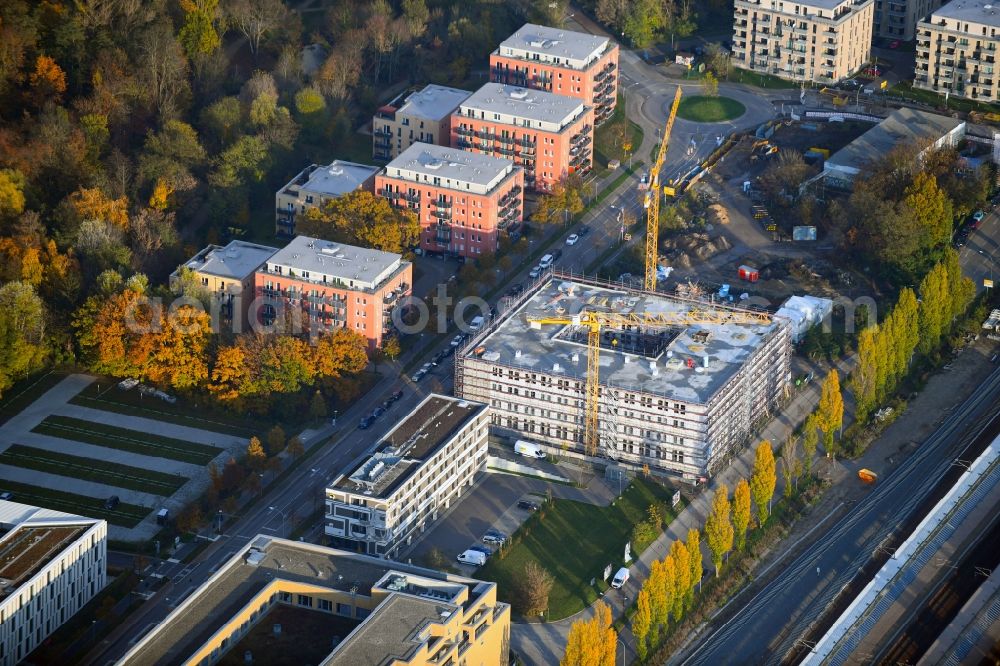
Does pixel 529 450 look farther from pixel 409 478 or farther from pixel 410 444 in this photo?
pixel 409 478

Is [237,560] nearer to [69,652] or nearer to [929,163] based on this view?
[69,652]

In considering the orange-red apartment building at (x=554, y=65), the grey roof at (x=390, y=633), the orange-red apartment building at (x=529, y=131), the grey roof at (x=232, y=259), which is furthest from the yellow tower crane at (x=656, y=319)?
the orange-red apartment building at (x=554, y=65)

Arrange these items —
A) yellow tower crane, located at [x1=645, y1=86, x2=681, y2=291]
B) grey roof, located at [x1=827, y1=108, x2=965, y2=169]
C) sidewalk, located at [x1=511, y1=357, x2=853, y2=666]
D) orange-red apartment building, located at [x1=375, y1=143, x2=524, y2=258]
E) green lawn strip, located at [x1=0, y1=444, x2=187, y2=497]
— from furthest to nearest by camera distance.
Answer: grey roof, located at [x1=827, y1=108, x2=965, y2=169], orange-red apartment building, located at [x1=375, y1=143, x2=524, y2=258], yellow tower crane, located at [x1=645, y1=86, x2=681, y2=291], green lawn strip, located at [x1=0, y1=444, x2=187, y2=497], sidewalk, located at [x1=511, y1=357, x2=853, y2=666]

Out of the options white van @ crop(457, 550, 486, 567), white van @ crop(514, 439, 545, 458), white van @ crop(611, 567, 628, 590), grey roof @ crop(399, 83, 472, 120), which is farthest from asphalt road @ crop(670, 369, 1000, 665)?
grey roof @ crop(399, 83, 472, 120)

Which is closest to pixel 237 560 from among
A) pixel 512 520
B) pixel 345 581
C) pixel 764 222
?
pixel 345 581

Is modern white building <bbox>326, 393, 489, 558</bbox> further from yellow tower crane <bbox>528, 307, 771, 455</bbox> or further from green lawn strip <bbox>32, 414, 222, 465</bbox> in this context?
green lawn strip <bbox>32, 414, 222, 465</bbox>

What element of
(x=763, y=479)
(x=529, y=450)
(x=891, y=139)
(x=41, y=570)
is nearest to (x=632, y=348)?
(x=529, y=450)

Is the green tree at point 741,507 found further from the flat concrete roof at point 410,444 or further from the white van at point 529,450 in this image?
the flat concrete roof at point 410,444
